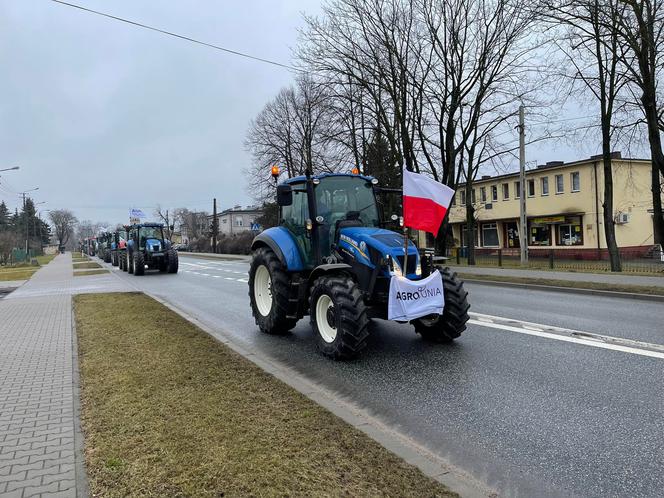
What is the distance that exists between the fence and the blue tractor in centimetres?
1521

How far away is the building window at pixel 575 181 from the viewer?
3627 centimetres

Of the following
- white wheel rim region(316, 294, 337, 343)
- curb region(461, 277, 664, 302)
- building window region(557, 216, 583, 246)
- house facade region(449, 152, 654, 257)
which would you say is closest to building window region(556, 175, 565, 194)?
house facade region(449, 152, 654, 257)

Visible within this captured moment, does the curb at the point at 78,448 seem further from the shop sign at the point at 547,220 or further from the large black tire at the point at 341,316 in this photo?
the shop sign at the point at 547,220

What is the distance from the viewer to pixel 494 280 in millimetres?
17250

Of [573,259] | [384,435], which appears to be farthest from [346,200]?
[573,259]

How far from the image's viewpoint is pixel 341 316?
6.09 metres

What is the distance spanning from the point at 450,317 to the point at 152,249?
70.1ft

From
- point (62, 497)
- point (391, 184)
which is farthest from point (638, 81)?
point (62, 497)

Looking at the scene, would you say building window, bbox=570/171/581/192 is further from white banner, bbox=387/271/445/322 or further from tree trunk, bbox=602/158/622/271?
white banner, bbox=387/271/445/322

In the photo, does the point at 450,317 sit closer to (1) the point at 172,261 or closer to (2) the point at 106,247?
(1) the point at 172,261

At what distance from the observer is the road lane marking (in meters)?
6.48

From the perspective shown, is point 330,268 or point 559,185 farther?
point 559,185

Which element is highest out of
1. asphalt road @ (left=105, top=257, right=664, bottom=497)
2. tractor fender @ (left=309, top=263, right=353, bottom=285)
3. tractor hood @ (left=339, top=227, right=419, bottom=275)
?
tractor hood @ (left=339, top=227, right=419, bottom=275)

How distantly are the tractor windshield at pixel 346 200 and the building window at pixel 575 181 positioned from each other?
33298 mm
